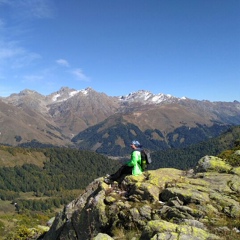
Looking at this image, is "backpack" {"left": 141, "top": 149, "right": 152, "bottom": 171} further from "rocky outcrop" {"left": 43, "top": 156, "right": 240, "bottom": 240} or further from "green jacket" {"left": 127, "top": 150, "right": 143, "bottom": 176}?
"rocky outcrop" {"left": 43, "top": 156, "right": 240, "bottom": 240}

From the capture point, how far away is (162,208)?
21484mm

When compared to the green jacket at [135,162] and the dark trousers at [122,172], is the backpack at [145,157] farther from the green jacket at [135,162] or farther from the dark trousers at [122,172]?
the dark trousers at [122,172]

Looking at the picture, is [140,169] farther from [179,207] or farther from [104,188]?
[179,207]

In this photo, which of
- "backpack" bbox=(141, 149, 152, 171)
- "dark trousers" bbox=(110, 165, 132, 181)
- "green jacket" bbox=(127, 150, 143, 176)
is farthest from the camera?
"dark trousers" bbox=(110, 165, 132, 181)

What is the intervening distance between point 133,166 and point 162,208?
6038 millimetres

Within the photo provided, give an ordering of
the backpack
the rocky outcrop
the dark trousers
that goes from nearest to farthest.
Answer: the rocky outcrop, the backpack, the dark trousers

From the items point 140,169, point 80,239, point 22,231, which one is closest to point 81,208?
point 80,239

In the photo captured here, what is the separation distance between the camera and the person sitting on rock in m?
A: 26.3

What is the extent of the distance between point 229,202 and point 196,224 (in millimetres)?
4255

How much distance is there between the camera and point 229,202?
70.1ft

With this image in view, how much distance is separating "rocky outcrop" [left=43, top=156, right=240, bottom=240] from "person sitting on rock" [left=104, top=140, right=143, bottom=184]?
82 centimetres

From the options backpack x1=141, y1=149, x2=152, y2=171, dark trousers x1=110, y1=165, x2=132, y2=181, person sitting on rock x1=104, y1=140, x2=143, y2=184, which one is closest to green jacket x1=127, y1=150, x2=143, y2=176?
person sitting on rock x1=104, y1=140, x2=143, y2=184

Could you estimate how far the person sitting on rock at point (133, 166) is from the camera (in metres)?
26.3

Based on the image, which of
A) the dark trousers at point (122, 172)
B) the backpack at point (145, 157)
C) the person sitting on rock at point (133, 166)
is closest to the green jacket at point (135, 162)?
the person sitting on rock at point (133, 166)
